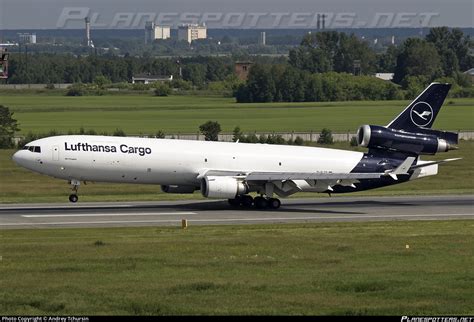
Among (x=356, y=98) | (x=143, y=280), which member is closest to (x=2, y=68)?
(x=143, y=280)

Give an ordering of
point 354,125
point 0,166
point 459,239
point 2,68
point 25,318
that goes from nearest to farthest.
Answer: point 25,318
point 459,239
point 2,68
point 0,166
point 354,125

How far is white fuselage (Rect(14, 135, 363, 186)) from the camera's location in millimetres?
57125

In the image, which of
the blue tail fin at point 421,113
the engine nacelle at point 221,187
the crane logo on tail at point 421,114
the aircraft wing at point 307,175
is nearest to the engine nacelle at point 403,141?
the blue tail fin at point 421,113

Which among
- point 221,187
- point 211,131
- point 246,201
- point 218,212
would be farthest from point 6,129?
point 221,187

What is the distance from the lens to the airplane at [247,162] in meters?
57.2

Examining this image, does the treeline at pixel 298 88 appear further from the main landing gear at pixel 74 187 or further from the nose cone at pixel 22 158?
the nose cone at pixel 22 158

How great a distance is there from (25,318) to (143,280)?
6824 millimetres

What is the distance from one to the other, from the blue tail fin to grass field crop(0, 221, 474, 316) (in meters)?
14.3

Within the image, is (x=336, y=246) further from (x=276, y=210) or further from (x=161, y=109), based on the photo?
(x=161, y=109)

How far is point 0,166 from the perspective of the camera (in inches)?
3383

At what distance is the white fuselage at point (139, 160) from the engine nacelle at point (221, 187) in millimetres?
1510

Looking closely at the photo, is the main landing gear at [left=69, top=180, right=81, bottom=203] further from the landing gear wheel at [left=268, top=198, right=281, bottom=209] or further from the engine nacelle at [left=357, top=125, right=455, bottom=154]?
the engine nacelle at [left=357, top=125, right=455, bottom=154]

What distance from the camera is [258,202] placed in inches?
2327

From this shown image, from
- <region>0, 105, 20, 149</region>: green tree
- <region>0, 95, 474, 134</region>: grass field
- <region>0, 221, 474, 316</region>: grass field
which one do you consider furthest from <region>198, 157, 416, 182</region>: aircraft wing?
<region>0, 95, 474, 134</region>: grass field
